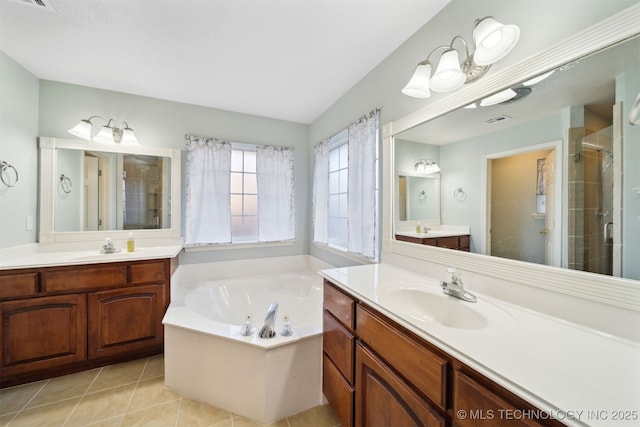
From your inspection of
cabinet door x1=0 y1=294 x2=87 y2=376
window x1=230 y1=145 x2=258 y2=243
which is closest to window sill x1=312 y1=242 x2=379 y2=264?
window x1=230 y1=145 x2=258 y2=243

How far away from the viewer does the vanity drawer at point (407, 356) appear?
0.74 m

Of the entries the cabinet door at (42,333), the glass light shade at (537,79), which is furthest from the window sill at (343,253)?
the cabinet door at (42,333)

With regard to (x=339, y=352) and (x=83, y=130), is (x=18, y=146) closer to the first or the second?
(x=83, y=130)

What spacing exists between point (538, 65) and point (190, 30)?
1.93m

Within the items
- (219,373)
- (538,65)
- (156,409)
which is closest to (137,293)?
(156,409)

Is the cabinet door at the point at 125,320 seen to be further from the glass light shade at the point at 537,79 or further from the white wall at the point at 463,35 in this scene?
the glass light shade at the point at 537,79

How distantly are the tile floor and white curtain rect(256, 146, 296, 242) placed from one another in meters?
1.66

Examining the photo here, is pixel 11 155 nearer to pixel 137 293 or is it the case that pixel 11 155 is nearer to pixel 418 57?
pixel 137 293

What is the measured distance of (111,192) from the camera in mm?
2326

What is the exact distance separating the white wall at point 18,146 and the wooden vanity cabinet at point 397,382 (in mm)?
2515

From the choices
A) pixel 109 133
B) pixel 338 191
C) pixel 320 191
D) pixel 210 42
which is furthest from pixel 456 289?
Answer: pixel 109 133

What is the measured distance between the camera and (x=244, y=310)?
241 cm

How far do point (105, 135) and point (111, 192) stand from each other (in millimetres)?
545

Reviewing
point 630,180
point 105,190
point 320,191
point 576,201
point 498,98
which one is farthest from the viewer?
point 320,191
